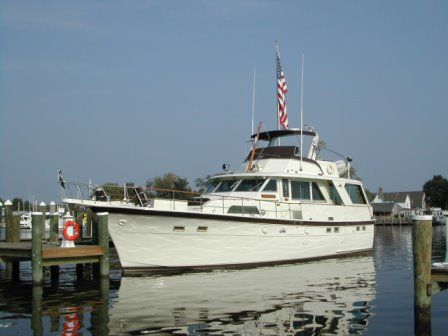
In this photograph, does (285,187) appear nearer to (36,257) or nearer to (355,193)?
(355,193)

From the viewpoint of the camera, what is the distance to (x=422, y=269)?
8953 mm

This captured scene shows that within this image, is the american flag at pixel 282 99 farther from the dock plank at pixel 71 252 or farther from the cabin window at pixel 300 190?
the dock plank at pixel 71 252

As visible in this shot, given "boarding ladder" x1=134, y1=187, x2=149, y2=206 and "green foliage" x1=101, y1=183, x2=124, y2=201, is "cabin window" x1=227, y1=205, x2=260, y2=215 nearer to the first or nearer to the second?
"boarding ladder" x1=134, y1=187, x2=149, y2=206

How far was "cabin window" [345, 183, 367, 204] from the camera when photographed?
2100 cm

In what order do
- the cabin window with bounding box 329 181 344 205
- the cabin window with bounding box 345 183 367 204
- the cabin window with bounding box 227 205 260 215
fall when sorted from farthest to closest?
the cabin window with bounding box 345 183 367 204, the cabin window with bounding box 329 181 344 205, the cabin window with bounding box 227 205 260 215

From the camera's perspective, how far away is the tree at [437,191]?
94.1m

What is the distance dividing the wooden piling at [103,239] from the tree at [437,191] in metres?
88.1

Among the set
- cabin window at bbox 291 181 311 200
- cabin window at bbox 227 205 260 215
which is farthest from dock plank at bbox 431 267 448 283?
cabin window at bbox 291 181 311 200

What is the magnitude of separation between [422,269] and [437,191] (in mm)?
92345

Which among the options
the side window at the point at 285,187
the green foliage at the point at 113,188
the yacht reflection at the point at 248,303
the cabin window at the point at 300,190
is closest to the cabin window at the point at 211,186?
the side window at the point at 285,187

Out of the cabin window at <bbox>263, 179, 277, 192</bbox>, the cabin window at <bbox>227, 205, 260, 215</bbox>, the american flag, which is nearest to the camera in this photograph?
the cabin window at <bbox>227, 205, 260, 215</bbox>

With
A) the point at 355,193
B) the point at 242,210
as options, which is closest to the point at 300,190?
the point at 242,210

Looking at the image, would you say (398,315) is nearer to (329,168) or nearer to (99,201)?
(99,201)

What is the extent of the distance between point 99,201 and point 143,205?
122 centimetres
